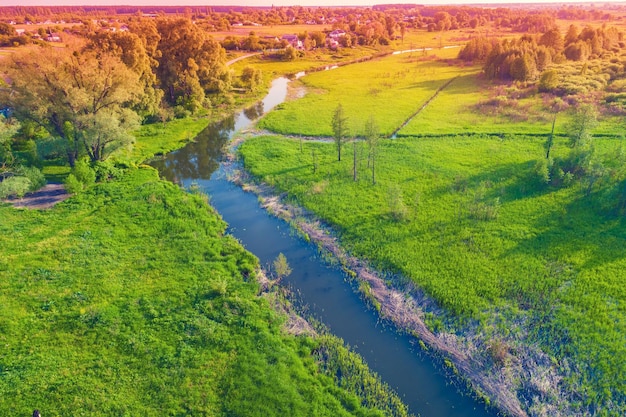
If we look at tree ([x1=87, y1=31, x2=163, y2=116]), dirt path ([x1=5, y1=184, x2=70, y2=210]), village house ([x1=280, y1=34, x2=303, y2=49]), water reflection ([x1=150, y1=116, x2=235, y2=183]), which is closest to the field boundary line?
water reflection ([x1=150, y1=116, x2=235, y2=183])

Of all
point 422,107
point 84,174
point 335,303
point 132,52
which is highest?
point 132,52

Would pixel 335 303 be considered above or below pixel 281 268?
below

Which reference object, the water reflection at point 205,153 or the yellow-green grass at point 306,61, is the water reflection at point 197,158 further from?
the yellow-green grass at point 306,61

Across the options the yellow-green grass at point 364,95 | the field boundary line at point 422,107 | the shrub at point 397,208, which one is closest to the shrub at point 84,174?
the yellow-green grass at point 364,95

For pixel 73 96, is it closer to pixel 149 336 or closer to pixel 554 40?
pixel 149 336

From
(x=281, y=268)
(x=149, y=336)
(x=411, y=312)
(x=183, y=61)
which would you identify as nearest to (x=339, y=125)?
(x=281, y=268)
